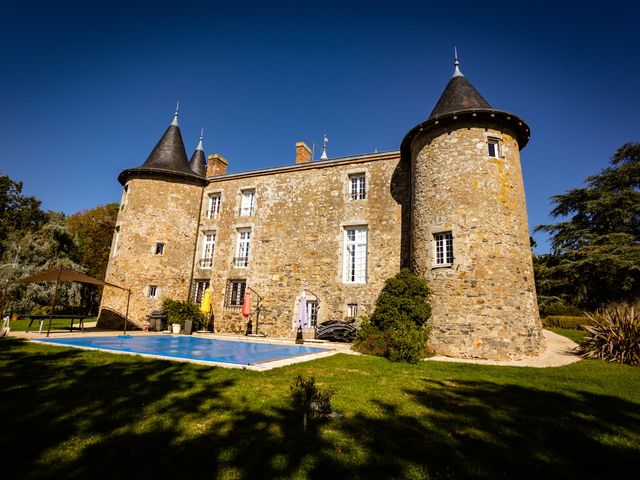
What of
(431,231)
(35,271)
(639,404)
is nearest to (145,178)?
(35,271)

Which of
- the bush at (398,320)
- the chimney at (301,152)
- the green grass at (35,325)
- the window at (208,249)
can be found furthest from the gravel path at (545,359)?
the green grass at (35,325)

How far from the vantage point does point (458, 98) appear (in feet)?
41.9

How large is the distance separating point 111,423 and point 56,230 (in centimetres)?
2640

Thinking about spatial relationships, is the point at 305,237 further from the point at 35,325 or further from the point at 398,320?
the point at 35,325

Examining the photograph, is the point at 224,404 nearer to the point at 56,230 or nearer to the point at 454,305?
the point at 454,305

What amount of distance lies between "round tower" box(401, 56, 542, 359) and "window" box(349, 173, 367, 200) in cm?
323

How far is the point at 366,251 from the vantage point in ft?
49.2

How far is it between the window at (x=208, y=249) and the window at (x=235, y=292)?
1.98 m

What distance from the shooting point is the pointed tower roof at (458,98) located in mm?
12438

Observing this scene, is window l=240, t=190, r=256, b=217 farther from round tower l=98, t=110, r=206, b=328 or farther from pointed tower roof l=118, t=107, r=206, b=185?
pointed tower roof l=118, t=107, r=206, b=185

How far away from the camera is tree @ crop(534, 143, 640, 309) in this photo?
18453mm

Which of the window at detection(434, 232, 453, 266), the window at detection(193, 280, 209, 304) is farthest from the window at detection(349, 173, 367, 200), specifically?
the window at detection(193, 280, 209, 304)

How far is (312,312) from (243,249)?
5.33 m

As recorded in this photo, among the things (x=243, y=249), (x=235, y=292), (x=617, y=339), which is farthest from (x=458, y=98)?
(x=235, y=292)
